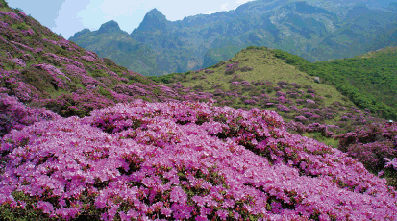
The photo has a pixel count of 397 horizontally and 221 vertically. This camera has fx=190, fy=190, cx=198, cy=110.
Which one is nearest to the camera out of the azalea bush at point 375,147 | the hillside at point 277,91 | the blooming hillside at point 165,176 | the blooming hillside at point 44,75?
the blooming hillside at point 165,176

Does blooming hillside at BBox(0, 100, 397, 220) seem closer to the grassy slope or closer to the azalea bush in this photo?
the azalea bush

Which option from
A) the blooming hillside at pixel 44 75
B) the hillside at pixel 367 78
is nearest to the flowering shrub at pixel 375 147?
the blooming hillside at pixel 44 75

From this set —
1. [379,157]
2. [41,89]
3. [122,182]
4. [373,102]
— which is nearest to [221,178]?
[122,182]

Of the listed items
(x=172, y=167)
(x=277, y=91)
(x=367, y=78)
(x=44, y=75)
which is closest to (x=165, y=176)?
(x=172, y=167)

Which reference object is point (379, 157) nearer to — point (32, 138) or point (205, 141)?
point (205, 141)

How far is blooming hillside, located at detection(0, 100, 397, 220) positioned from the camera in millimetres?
2854

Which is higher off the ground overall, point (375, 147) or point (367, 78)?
point (375, 147)

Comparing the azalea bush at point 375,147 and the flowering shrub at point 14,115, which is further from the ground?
the flowering shrub at point 14,115

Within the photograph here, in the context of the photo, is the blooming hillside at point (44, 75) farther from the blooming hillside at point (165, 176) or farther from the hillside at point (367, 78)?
the hillside at point (367, 78)

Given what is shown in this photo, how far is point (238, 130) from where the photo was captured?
6160 mm

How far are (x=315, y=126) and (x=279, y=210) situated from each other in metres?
16.7

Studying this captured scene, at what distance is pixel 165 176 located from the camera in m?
3.41

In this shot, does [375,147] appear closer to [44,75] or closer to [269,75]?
[44,75]

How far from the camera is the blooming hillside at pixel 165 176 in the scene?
2.85 m
